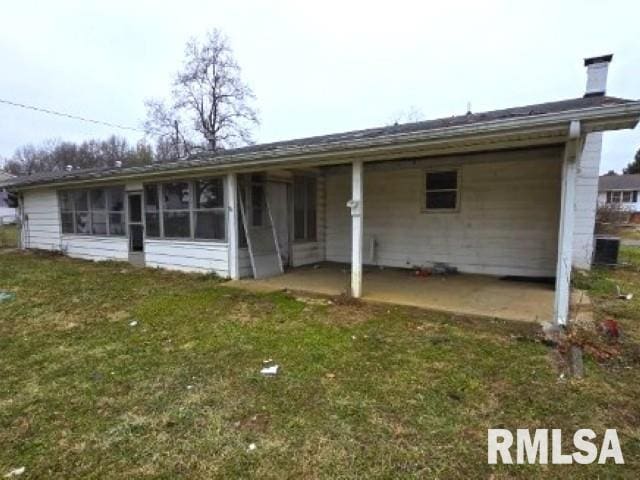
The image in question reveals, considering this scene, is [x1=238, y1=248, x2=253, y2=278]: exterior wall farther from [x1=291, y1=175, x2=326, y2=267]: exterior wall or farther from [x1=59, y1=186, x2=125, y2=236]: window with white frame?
[x1=59, y1=186, x2=125, y2=236]: window with white frame

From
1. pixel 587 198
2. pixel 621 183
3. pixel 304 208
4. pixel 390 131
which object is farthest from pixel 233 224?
pixel 621 183

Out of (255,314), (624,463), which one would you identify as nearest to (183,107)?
(255,314)

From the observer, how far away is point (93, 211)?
10.6 meters

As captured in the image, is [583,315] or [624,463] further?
[583,315]

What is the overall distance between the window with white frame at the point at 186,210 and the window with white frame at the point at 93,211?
1424 millimetres

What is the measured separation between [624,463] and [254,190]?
7055 millimetres

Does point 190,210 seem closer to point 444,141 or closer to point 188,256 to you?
point 188,256

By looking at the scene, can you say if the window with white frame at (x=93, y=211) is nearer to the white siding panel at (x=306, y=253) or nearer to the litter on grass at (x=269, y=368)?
the white siding panel at (x=306, y=253)

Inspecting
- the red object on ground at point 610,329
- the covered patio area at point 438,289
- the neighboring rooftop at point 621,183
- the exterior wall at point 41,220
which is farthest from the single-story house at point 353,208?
the neighboring rooftop at point 621,183

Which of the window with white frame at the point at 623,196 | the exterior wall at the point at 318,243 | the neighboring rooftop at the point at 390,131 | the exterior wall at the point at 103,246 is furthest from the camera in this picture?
the window with white frame at the point at 623,196

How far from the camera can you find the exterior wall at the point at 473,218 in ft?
24.3

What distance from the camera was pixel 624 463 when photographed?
224 cm

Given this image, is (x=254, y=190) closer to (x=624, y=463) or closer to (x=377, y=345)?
(x=377, y=345)

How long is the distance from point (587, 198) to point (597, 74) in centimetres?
264
